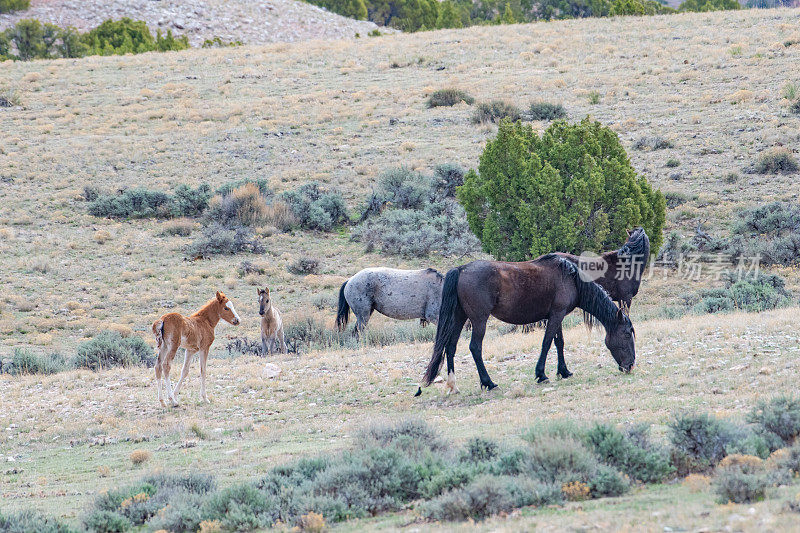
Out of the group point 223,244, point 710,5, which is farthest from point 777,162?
point 710,5

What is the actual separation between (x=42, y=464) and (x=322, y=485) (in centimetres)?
481

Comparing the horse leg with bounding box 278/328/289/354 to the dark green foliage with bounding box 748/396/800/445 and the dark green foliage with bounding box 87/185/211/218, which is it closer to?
the dark green foliage with bounding box 748/396/800/445

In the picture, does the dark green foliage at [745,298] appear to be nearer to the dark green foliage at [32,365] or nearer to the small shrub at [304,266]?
the small shrub at [304,266]

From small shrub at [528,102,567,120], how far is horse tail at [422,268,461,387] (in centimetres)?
2905

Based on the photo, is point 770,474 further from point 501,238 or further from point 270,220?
point 270,220

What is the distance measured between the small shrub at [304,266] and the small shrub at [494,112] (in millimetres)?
16231

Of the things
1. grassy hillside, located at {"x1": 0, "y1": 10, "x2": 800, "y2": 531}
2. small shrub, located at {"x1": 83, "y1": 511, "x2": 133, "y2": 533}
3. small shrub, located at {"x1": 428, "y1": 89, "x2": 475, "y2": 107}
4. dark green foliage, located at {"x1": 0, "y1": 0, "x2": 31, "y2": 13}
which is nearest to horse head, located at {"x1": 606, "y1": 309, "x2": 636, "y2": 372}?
grassy hillside, located at {"x1": 0, "y1": 10, "x2": 800, "y2": 531}

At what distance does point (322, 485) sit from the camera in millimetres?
7281

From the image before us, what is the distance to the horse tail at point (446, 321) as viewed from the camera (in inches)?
460

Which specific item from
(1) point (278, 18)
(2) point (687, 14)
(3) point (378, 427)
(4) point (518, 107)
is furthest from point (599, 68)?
(1) point (278, 18)

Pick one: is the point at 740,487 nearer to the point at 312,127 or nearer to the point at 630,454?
the point at 630,454

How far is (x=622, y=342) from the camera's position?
11.8 meters

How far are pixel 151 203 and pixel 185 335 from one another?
71.2 feet

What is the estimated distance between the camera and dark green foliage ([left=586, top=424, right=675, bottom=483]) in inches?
277
